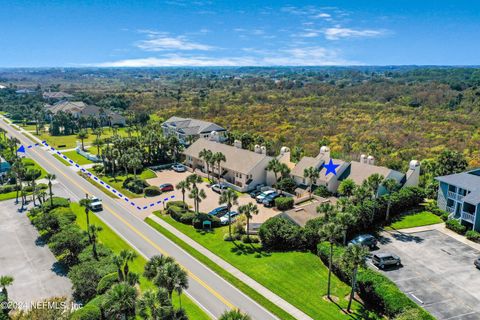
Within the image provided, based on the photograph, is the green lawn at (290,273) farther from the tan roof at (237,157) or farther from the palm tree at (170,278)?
the tan roof at (237,157)

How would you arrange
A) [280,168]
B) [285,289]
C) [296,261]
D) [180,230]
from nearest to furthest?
[285,289], [296,261], [180,230], [280,168]

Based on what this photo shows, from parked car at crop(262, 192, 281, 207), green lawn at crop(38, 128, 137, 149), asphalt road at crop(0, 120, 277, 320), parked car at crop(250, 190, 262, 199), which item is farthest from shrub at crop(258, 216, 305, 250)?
green lawn at crop(38, 128, 137, 149)

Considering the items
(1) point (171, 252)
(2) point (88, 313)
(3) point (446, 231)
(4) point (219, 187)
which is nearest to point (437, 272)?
(3) point (446, 231)

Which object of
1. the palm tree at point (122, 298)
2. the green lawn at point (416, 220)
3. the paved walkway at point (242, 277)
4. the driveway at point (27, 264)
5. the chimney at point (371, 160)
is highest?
the chimney at point (371, 160)

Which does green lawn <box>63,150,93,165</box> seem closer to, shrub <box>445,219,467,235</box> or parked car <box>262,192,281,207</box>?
parked car <box>262,192,281,207</box>

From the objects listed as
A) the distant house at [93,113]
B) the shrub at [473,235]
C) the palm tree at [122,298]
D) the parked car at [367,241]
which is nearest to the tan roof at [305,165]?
the parked car at [367,241]

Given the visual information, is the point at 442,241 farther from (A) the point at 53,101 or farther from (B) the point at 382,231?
(A) the point at 53,101

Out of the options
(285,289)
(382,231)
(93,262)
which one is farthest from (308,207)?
(93,262)

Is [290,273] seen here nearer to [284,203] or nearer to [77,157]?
[284,203]
